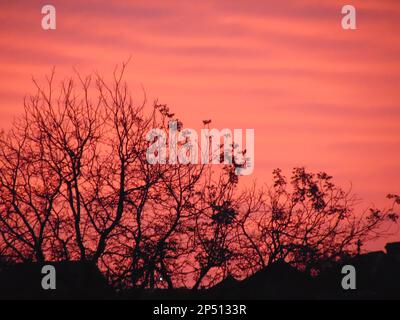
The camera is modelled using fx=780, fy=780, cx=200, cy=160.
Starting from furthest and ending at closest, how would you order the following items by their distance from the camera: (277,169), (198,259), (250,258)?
(277,169) → (250,258) → (198,259)

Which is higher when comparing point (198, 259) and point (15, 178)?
point (15, 178)

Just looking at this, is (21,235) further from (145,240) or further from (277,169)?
(277,169)

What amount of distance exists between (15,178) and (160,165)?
3809 mm

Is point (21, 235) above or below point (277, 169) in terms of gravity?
below

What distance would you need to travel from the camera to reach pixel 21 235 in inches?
793

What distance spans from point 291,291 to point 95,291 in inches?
619

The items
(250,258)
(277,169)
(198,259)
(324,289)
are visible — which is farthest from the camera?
(324,289)

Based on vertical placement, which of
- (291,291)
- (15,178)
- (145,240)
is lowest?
(291,291)

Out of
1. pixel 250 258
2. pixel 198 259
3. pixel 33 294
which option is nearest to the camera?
pixel 198 259

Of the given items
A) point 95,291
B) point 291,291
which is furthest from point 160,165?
point 291,291

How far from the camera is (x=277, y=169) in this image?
25.2 metres

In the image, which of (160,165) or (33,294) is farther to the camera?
(33,294)
